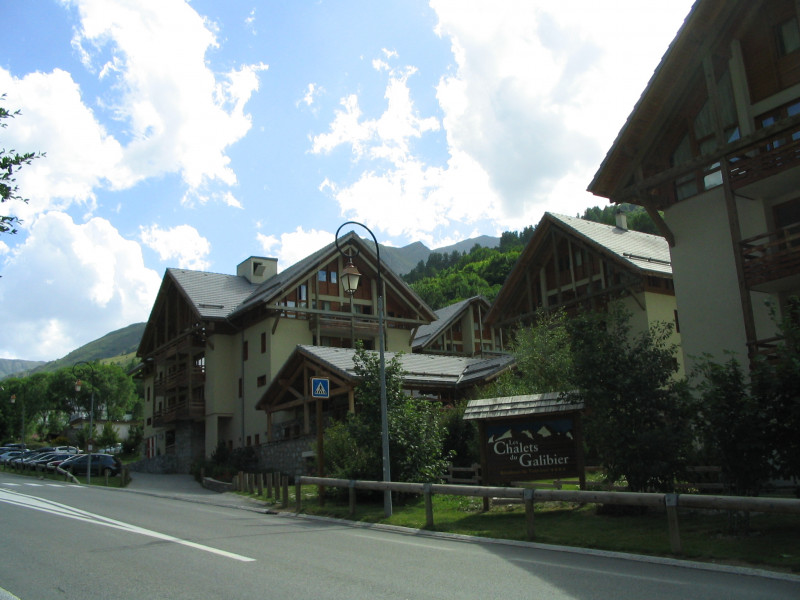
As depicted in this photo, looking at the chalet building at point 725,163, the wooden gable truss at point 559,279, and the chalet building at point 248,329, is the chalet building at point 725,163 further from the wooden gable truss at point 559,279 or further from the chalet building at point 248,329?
the chalet building at point 248,329

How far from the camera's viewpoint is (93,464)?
42.8 metres

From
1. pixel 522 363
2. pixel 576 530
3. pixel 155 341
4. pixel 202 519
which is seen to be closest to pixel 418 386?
pixel 522 363

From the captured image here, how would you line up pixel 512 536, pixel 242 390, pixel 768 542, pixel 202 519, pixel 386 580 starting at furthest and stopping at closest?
pixel 242 390 < pixel 202 519 < pixel 512 536 < pixel 768 542 < pixel 386 580

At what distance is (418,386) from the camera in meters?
31.3

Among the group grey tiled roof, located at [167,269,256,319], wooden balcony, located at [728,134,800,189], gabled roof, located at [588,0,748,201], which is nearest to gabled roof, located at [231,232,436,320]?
grey tiled roof, located at [167,269,256,319]

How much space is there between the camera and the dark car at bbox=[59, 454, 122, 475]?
41688 millimetres

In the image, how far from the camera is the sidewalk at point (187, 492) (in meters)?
22.5

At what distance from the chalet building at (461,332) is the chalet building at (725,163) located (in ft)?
104

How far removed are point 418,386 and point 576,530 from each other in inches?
741

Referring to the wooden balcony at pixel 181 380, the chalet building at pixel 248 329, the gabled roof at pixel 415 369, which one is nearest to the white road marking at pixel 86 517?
the gabled roof at pixel 415 369

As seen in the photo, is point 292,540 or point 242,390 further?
point 242,390

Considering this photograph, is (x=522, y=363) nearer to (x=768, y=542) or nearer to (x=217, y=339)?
(x=768, y=542)

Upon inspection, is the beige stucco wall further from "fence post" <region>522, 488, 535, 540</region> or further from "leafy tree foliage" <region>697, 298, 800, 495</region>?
"fence post" <region>522, 488, 535, 540</region>

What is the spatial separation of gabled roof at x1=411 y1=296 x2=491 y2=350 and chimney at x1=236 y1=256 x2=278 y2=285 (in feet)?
38.7
